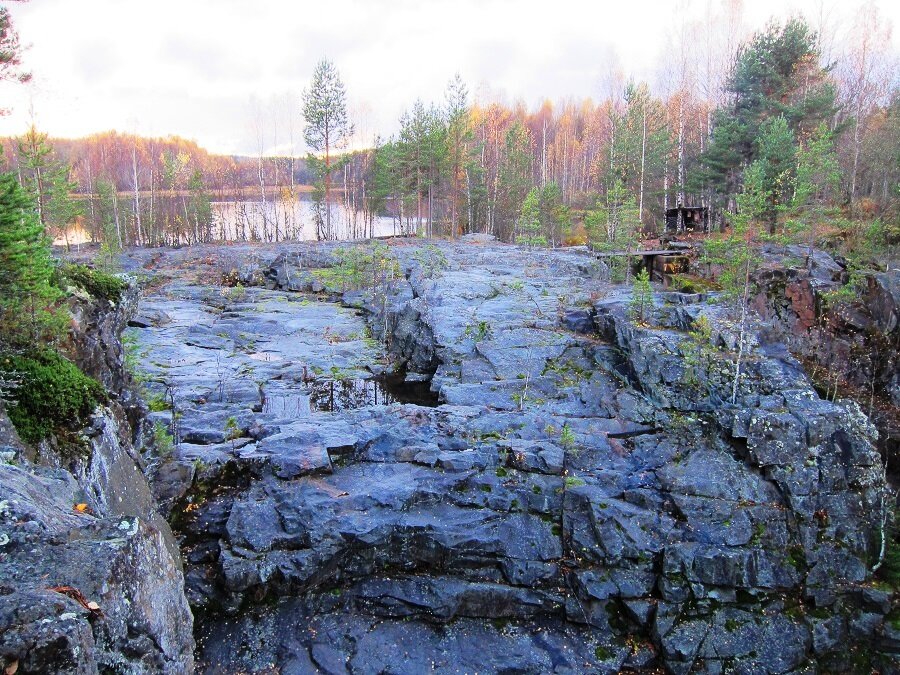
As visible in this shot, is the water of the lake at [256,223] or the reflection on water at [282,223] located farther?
the reflection on water at [282,223]

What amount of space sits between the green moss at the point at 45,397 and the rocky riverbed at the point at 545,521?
406cm

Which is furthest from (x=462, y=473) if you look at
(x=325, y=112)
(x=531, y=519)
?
(x=325, y=112)

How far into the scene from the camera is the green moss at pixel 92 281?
10.8m

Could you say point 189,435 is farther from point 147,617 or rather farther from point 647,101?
point 647,101

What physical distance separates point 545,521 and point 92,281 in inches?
415

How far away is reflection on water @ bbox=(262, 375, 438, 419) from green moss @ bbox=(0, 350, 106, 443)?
7.36m

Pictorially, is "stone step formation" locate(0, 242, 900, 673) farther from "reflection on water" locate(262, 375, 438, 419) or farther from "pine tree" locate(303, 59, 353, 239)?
"pine tree" locate(303, 59, 353, 239)

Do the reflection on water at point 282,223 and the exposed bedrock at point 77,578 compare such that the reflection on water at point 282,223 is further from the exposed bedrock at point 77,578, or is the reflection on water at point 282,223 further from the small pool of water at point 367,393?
the exposed bedrock at point 77,578

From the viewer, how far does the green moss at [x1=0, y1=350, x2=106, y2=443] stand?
21.6 ft

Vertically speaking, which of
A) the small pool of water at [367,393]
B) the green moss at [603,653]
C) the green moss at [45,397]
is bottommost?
the green moss at [603,653]

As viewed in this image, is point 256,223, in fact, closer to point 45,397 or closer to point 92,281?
point 92,281

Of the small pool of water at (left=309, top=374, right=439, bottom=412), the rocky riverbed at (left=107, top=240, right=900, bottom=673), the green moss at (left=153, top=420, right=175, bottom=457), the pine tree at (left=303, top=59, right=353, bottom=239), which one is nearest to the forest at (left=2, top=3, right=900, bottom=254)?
the pine tree at (left=303, top=59, right=353, bottom=239)

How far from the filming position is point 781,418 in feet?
40.7

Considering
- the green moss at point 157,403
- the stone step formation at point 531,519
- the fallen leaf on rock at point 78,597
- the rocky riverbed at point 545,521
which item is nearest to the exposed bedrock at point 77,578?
the fallen leaf on rock at point 78,597
